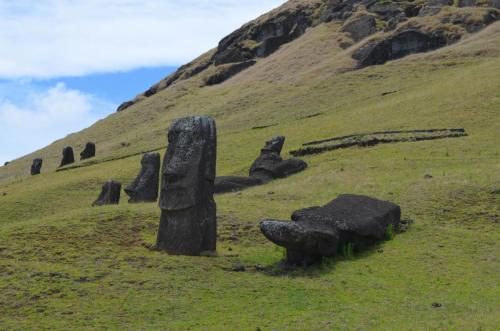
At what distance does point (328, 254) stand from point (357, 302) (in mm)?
3736

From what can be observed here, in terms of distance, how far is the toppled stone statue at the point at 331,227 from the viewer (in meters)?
19.5

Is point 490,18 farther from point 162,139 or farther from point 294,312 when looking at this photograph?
point 294,312

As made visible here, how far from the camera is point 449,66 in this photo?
7756 centimetres

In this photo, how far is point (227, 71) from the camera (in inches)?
4798

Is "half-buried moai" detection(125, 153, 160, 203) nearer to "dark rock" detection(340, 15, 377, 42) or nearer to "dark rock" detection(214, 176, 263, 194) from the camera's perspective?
"dark rock" detection(214, 176, 263, 194)

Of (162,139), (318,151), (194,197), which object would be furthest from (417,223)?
(162,139)

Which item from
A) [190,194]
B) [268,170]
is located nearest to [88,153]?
[268,170]

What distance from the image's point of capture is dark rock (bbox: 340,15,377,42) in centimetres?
10838

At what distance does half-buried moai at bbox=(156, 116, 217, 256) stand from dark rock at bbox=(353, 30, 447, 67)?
6992 centimetres

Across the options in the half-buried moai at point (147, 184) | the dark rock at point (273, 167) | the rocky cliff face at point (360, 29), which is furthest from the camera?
the rocky cliff face at point (360, 29)

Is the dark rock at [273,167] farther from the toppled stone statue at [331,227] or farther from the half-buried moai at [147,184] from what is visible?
the toppled stone statue at [331,227]

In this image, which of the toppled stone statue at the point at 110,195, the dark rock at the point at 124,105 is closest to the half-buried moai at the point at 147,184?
the toppled stone statue at the point at 110,195

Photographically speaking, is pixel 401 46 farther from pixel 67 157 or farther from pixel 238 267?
pixel 238 267

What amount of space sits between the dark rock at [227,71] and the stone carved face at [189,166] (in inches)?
3873
